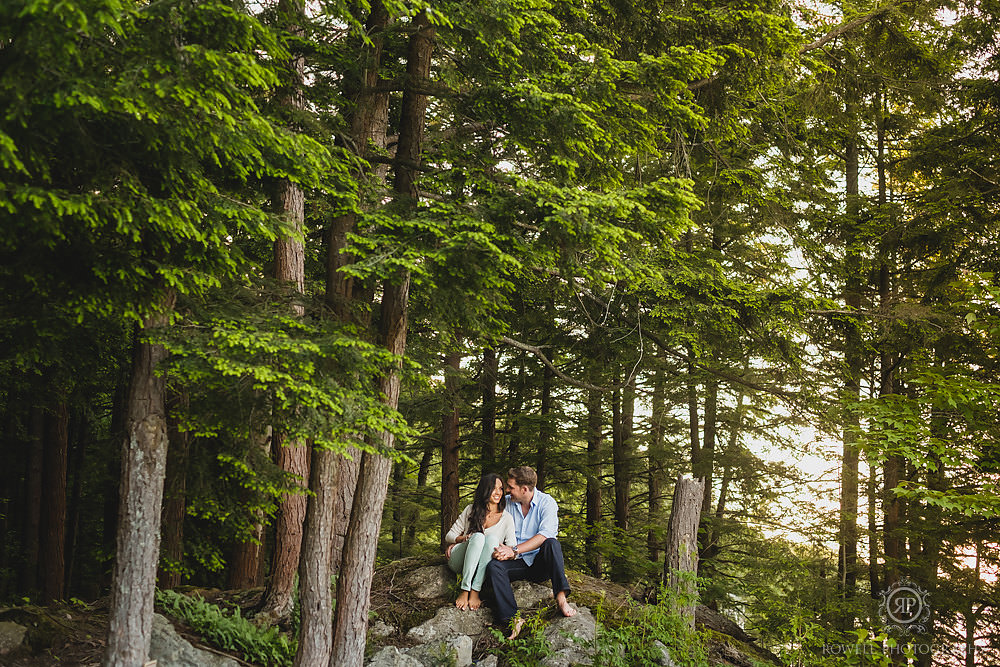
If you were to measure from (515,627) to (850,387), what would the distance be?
7331 millimetres

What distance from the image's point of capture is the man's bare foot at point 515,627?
6.16 metres

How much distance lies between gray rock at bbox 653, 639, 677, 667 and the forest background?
109cm

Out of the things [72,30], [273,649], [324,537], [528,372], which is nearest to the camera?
[72,30]

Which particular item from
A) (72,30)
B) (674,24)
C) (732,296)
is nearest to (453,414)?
(732,296)

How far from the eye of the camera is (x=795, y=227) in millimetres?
9844

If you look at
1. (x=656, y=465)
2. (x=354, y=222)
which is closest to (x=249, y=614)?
(x=354, y=222)

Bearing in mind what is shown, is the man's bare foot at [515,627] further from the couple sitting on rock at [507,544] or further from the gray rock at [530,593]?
the gray rock at [530,593]

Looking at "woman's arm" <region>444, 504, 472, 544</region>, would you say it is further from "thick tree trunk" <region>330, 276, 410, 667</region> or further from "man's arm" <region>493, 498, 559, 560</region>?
"thick tree trunk" <region>330, 276, 410, 667</region>

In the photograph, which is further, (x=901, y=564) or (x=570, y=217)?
(x=901, y=564)

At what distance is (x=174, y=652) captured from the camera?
200 inches

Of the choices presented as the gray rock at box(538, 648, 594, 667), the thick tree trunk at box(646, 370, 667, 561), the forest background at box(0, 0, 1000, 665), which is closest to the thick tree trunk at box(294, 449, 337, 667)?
the forest background at box(0, 0, 1000, 665)

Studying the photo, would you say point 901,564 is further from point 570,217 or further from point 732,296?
point 570,217

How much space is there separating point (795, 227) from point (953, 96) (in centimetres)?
285

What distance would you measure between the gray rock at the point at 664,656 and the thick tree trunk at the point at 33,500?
11.5 metres
